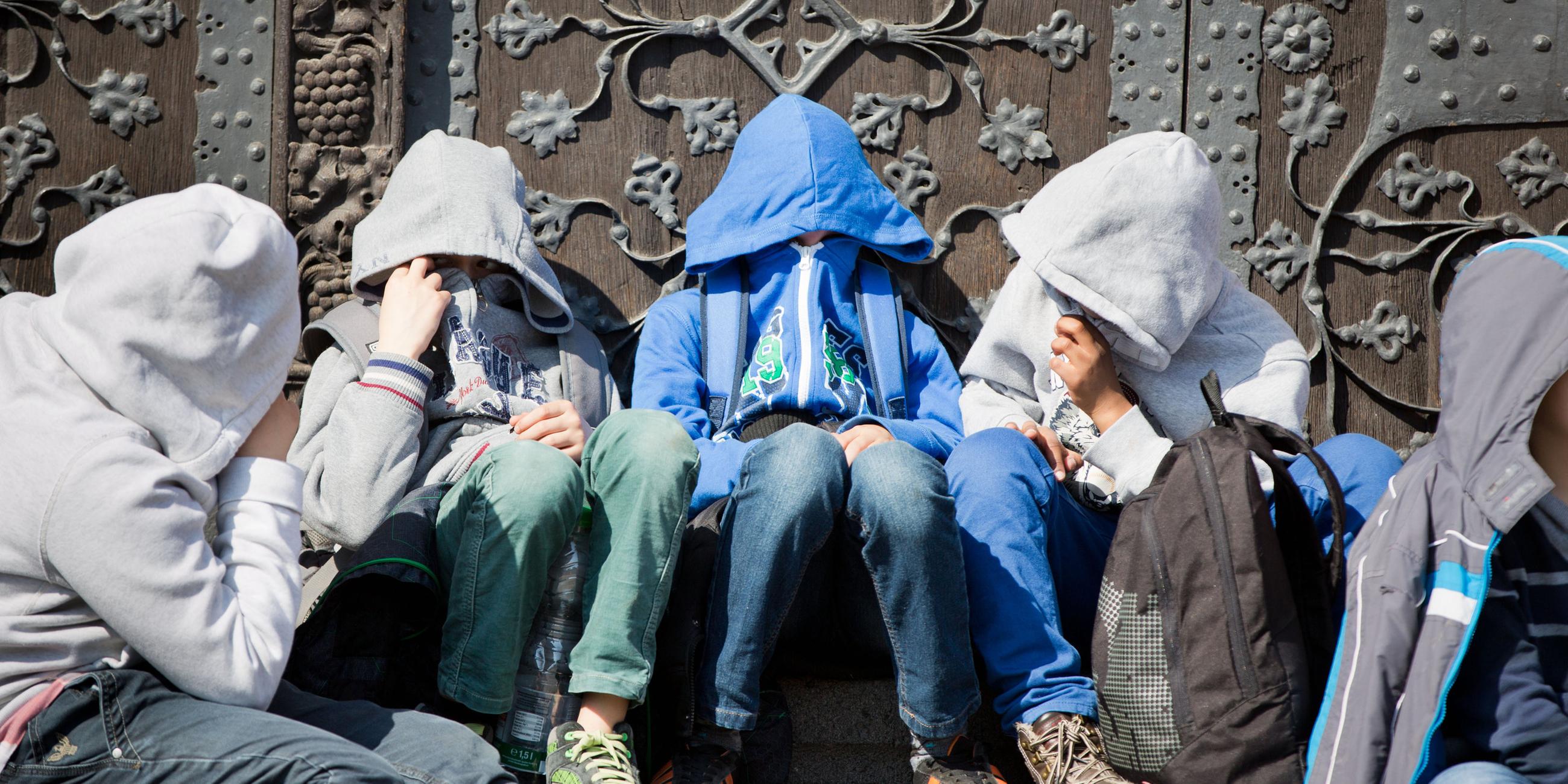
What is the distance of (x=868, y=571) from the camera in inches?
Result: 70.4

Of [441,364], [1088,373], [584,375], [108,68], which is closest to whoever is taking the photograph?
[1088,373]

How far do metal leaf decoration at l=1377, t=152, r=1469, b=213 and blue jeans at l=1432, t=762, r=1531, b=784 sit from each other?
5.41 ft

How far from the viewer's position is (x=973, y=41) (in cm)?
271

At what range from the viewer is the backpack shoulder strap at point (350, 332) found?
2119 millimetres

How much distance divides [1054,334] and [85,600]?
1.59m

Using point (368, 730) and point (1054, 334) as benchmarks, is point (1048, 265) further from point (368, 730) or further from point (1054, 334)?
point (368, 730)

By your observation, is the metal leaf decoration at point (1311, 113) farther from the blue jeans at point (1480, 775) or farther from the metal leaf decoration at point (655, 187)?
the blue jeans at point (1480, 775)

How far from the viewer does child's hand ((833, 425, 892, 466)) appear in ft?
6.56

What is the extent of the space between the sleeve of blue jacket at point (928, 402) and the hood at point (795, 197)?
0.64ft

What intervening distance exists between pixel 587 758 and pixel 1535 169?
2.45 meters

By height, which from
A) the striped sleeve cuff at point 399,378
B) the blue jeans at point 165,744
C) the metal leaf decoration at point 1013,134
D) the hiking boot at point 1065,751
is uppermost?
the metal leaf decoration at point 1013,134

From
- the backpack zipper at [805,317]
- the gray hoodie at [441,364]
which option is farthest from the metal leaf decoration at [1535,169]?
the gray hoodie at [441,364]

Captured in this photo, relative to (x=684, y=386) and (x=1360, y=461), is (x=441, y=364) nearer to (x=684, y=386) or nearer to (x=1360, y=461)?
(x=684, y=386)

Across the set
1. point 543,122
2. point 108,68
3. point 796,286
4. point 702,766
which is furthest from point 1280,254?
point 108,68
